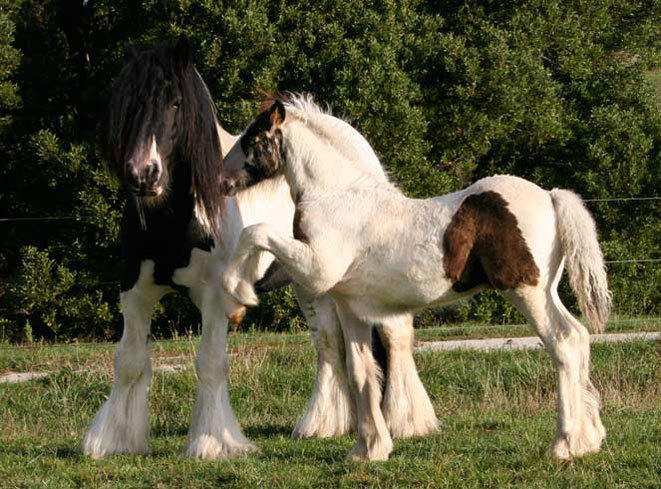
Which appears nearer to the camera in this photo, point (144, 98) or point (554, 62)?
point (144, 98)

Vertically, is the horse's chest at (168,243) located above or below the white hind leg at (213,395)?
above

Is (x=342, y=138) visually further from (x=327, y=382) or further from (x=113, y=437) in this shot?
A: (x=113, y=437)

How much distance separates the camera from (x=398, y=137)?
760 inches

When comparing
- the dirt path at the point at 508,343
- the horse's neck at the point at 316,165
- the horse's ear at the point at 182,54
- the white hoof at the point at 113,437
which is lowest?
the dirt path at the point at 508,343

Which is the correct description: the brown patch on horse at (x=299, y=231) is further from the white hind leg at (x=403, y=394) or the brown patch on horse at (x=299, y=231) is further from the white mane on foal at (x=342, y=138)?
the white hind leg at (x=403, y=394)

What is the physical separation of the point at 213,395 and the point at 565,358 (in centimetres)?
229

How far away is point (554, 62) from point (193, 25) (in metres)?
8.85

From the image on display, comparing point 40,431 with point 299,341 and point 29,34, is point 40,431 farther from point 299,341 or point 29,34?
point 29,34

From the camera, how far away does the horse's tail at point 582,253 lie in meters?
5.78

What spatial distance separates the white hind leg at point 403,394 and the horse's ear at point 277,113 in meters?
1.60

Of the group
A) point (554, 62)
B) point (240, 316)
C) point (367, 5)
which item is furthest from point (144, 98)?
point (554, 62)

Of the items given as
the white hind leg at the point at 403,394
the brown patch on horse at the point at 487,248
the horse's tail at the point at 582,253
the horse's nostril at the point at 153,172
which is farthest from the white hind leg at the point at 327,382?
the horse's tail at the point at 582,253

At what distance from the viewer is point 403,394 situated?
723 cm

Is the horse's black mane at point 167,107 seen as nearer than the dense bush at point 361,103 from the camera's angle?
Yes
